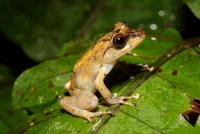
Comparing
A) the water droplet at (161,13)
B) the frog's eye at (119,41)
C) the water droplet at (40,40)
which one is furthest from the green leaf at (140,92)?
the water droplet at (40,40)

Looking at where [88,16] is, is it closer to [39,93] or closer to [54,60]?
[54,60]

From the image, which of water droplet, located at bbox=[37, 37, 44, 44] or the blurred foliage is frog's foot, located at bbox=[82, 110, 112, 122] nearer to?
the blurred foliage

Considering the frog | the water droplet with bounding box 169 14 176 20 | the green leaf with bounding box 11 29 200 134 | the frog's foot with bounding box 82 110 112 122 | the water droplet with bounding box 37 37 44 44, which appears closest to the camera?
the green leaf with bounding box 11 29 200 134

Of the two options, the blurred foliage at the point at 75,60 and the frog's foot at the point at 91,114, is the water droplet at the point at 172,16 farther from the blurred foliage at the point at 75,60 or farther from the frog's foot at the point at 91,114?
the frog's foot at the point at 91,114

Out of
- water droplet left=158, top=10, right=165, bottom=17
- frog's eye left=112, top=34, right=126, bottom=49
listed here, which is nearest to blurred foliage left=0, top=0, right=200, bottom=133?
water droplet left=158, top=10, right=165, bottom=17

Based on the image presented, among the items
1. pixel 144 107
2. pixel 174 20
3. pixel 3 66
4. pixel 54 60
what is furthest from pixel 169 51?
pixel 3 66

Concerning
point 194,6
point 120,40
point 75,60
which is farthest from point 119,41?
point 194,6

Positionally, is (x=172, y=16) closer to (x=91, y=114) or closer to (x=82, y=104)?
(x=82, y=104)
